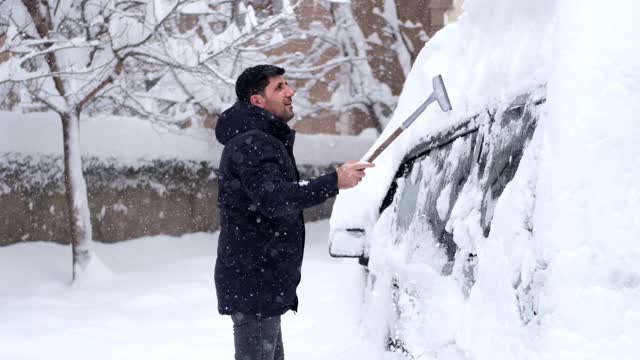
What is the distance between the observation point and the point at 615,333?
155cm

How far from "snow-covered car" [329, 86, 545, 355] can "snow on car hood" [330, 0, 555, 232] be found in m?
0.04

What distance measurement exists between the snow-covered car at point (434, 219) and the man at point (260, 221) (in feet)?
1.07

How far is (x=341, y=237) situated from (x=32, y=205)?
9.90 m

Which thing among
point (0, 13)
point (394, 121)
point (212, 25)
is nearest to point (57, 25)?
point (0, 13)

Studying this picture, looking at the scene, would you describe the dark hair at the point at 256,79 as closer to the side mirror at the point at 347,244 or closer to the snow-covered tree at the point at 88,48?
the side mirror at the point at 347,244

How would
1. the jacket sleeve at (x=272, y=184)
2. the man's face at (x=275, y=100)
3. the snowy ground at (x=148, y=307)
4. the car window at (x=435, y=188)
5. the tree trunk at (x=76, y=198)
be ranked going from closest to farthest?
the car window at (x=435, y=188)
the jacket sleeve at (x=272, y=184)
the man's face at (x=275, y=100)
the snowy ground at (x=148, y=307)
the tree trunk at (x=76, y=198)

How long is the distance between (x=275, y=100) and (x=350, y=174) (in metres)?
0.51

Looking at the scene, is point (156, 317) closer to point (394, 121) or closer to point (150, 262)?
point (150, 262)

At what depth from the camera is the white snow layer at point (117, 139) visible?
510 inches

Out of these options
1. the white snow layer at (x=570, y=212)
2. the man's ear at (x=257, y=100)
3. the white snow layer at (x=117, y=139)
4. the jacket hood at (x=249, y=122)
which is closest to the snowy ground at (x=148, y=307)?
the jacket hood at (x=249, y=122)

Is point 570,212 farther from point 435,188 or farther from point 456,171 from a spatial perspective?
point 435,188

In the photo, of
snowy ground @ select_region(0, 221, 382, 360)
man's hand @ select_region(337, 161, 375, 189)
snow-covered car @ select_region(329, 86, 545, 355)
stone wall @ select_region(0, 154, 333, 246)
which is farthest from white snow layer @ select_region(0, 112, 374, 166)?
man's hand @ select_region(337, 161, 375, 189)

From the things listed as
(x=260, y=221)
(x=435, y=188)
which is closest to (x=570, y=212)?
(x=435, y=188)

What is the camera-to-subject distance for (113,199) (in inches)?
563
